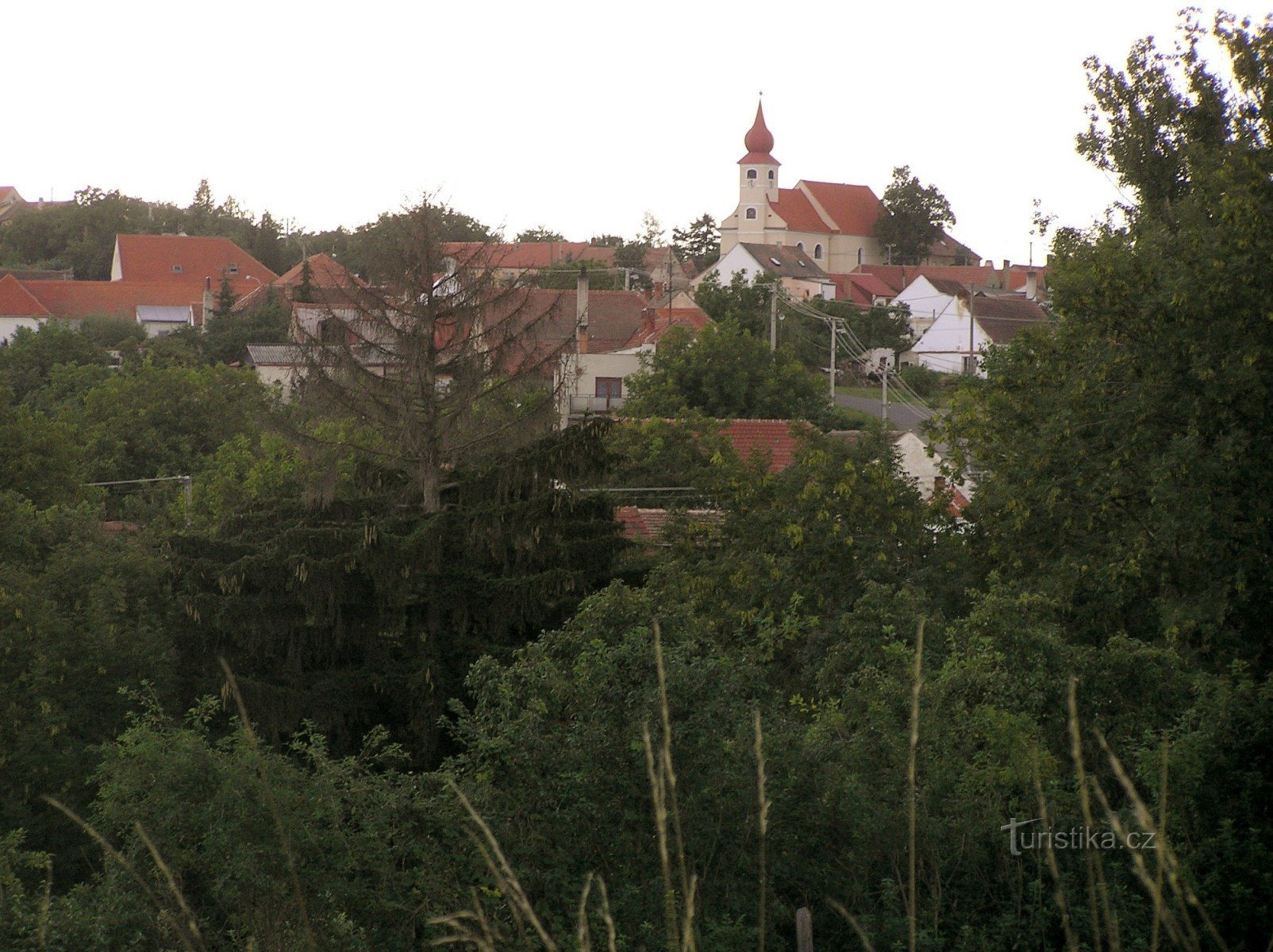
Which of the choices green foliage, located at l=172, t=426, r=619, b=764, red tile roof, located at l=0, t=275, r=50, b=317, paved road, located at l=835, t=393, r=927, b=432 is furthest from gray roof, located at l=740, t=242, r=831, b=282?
green foliage, located at l=172, t=426, r=619, b=764

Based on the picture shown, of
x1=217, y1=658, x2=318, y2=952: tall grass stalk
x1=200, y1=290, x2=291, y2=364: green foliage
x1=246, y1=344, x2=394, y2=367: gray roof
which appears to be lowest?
x1=217, y1=658, x2=318, y2=952: tall grass stalk

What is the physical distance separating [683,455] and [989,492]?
37.8 feet

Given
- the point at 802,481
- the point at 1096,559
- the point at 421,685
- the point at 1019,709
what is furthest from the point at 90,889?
the point at 802,481

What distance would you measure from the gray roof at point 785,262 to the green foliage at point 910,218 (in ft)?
36.0

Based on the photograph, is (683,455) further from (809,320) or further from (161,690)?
(809,320)

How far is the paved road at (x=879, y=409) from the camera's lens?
1892 inches

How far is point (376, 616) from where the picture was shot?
16.8 m

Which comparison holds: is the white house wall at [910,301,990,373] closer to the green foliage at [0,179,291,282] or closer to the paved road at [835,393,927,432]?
the paved road at [835,393,927,432]

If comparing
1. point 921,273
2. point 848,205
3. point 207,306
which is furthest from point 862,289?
point 207,306

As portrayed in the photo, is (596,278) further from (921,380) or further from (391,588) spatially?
(391,588)

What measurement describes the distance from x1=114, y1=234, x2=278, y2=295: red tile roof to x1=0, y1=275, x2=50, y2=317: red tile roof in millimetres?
10886

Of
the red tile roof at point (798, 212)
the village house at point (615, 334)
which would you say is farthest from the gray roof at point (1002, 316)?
the red tile roof at point (798, 212)

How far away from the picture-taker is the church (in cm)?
10300

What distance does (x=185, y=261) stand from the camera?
289ft
